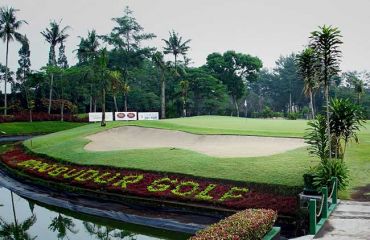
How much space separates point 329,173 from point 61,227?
12.9 metres

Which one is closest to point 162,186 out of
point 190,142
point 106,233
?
point 106,233

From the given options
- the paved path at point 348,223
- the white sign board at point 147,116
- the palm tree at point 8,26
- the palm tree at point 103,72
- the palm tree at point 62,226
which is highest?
the palm tree at point 8,26

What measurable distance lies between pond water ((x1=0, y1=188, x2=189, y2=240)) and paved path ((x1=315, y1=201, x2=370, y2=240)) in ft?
21.8

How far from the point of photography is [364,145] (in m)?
31.1

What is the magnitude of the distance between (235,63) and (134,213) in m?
85.6

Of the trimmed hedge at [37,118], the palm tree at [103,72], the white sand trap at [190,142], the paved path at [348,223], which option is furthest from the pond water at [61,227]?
the trimmed hedge at [37,118]

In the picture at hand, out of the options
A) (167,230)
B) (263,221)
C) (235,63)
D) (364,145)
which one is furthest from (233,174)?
(235,63)

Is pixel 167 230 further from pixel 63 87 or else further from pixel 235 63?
pixel 235 63

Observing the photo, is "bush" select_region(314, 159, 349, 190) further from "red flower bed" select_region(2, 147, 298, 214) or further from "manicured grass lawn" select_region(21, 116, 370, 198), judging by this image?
"red flower bed" select_region(2, 147, 298, 214)

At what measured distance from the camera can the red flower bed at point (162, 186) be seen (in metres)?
20.1

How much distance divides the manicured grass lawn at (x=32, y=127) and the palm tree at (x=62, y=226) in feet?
139

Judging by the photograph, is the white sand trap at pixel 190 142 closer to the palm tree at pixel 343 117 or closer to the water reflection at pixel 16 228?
the palm tree at pixel 343 117

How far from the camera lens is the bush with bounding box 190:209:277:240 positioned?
387 inches

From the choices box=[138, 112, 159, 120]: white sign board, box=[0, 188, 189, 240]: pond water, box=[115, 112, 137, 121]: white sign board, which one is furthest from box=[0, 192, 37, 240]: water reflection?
box=[138, 112, 159, 120]: white sign board
